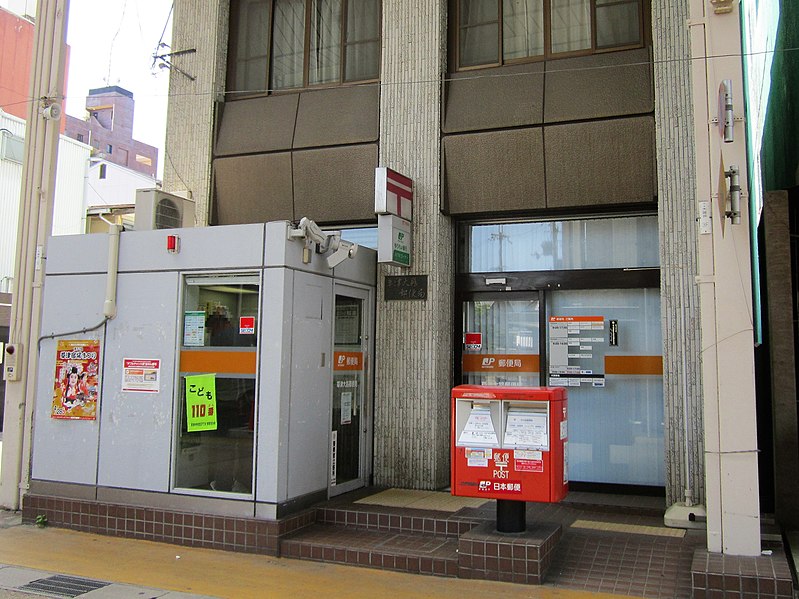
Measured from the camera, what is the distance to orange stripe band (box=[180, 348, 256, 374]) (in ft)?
24.8

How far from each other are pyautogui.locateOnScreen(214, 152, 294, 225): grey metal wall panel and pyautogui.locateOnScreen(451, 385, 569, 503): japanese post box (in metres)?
4.59

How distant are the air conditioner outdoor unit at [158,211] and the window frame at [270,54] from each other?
248 centimetres

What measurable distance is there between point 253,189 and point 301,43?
2.26 meters

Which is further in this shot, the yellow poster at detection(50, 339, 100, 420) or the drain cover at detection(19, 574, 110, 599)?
the yellow poster at detection(50, 339, 100, 420)

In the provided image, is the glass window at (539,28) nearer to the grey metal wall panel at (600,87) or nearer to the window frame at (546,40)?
the window frame at (546,40)

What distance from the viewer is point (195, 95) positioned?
1057 centimetres

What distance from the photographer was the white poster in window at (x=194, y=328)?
25.7 feet

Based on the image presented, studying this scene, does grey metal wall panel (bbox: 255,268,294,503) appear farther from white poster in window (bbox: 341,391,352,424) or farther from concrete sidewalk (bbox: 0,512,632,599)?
white poster in window (bbox: 341,391,352,424)

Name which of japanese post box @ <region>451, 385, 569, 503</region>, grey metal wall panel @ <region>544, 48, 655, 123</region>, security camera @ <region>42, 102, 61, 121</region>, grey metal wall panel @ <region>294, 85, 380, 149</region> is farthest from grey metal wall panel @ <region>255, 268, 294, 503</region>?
grey metal wall panel @ <region>544, 48, 655, 123</region>

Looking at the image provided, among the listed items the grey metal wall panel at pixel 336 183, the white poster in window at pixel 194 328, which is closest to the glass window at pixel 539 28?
the grey metal wall panel at pixel 336 183

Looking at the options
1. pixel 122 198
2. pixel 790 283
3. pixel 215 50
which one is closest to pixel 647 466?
pixel 790 283

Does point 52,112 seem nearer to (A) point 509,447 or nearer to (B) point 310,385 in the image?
(B) point 310,385

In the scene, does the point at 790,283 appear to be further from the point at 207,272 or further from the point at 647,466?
the point at 207,272

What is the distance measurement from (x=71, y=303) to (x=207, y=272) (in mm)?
1897
